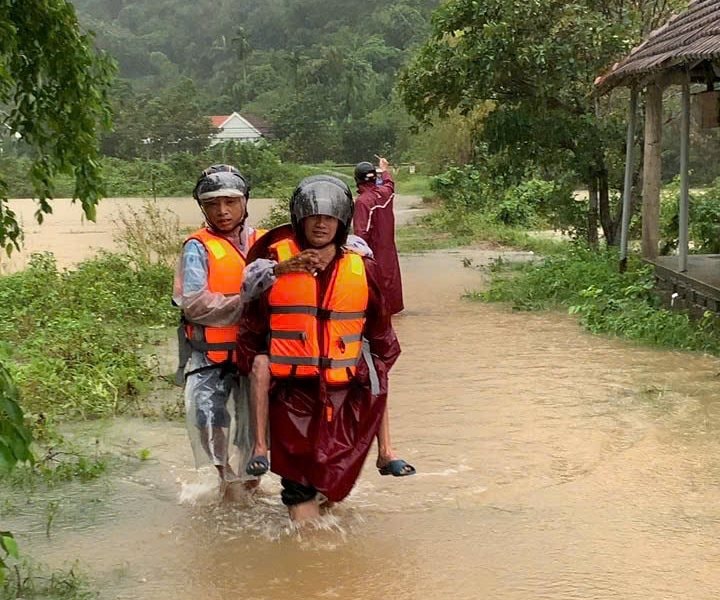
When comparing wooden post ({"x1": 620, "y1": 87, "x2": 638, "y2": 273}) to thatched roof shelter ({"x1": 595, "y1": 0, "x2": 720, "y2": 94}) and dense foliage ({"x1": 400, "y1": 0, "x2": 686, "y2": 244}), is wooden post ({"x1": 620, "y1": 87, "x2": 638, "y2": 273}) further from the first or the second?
dense foliage ({"x1": 400, "y1": 0, "x2": 686, "y2": 244})

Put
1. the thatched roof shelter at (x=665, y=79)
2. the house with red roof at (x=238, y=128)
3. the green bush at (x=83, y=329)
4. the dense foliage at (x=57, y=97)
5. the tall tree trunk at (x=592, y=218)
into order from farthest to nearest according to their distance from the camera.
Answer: the house with red roof at (x=238, y=128)
the tall tree trunk at (x=592, y=218)
the thatched roof shelter at (x=665, y=79)
the green bush at (x=83, y=329)
the dense foliage at (x=57, y=97)

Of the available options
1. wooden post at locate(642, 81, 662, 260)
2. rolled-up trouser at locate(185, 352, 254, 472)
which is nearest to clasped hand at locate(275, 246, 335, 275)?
rolled-up trouser at locate(185, 352, 254, 472)

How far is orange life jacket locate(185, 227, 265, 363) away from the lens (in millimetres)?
4898

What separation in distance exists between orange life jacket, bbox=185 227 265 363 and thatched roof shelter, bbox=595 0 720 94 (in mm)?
4606

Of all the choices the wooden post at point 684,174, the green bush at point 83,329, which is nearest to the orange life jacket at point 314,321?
the green bush at point 83,329

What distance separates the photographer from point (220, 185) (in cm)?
491

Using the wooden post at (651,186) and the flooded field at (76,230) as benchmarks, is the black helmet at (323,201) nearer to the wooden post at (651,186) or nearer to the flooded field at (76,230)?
the wooden post at (651,186)

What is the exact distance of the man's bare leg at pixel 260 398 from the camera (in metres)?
4.62

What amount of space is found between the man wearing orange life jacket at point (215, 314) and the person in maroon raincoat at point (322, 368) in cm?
19

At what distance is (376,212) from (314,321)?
5697 mm

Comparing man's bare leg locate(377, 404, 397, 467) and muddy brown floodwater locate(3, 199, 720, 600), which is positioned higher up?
man's bare leg locate(377, 404, 397, 467)

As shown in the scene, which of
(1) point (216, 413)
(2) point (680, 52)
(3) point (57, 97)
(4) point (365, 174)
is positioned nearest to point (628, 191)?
(2) point (680, 52)

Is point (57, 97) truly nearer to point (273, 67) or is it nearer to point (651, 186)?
point (651, 186)

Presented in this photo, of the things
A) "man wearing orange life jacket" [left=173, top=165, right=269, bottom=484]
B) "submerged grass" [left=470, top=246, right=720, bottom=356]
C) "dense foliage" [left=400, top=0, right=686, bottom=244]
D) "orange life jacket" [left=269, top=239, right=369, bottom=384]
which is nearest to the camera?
"orange life jacket" [left=269, top=239, right=369, bottom=384]
